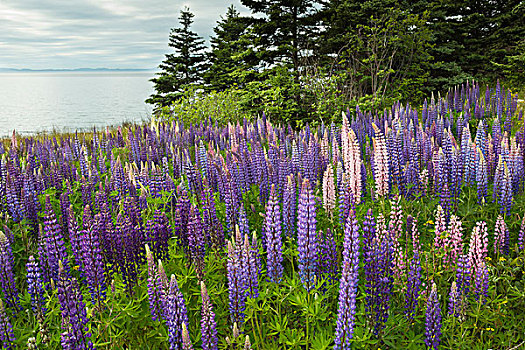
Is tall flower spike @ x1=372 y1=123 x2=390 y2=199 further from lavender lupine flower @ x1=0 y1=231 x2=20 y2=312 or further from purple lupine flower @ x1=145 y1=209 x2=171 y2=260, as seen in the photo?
lavender lupine flower @ x1=0 y1=231 x2=20 y2=312

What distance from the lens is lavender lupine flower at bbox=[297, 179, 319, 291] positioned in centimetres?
310

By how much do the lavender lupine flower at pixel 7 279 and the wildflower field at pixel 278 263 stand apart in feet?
0.05

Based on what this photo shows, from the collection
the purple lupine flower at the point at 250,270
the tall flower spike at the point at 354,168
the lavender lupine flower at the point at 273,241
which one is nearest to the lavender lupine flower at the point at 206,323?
the purple lupine flower at the point at 250,270

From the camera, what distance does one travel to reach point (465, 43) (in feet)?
80.7

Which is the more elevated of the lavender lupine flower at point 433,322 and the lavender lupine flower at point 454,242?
the lavender lupine flower at point 454,242

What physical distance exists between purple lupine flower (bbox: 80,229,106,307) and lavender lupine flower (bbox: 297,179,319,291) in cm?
176

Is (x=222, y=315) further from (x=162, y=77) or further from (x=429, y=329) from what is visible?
(x=162, y=77)

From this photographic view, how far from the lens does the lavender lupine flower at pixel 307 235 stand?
310cm

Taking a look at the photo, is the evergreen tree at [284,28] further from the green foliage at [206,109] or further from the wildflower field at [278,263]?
the wildflower field at [278,263]

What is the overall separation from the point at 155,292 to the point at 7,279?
161 cm

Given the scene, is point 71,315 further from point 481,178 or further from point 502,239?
point 481,178

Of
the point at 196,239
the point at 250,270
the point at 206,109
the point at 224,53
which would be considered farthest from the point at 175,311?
the point at 224,53

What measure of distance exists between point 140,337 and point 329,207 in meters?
2.44

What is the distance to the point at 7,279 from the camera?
142 inches
